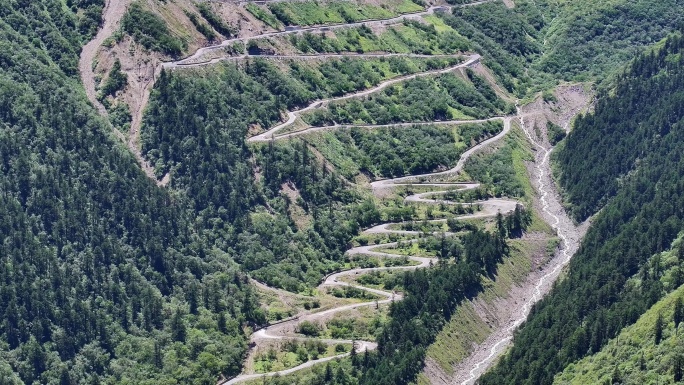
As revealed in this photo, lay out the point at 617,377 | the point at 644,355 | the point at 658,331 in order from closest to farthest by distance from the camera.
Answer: the point at 617,377 → the point at 644,355 → the point at 658,331

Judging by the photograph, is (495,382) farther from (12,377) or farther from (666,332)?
(12,377)

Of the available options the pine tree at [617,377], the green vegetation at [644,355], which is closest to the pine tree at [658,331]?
the green vegetation at [644,355]

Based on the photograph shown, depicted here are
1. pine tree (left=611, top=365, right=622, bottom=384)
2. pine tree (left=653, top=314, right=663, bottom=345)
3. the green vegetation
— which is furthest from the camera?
pine tree (left=653, top=314, right=663, bottom=345)

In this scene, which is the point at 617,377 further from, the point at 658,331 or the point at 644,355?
the point at 658,331

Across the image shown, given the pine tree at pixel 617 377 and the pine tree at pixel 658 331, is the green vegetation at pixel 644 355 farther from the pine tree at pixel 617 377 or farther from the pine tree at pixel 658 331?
the pine tree at pixel 617 377

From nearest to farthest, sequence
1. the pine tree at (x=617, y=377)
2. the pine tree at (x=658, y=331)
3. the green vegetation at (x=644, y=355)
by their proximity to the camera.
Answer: the green vegetation at (x=644, y=355) → the pine tree at (x=617, y=377) → the pine tree at (x=658, y=331)

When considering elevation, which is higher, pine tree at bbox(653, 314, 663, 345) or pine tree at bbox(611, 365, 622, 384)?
pine tree at bbox(653, 314, 663, 345)

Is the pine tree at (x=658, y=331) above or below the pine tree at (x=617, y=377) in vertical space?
above

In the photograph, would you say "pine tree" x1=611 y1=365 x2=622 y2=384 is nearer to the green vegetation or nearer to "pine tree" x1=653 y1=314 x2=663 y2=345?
the green vegetation

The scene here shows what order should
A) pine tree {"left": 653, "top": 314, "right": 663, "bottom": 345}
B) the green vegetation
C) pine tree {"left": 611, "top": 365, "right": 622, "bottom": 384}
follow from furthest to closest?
pine tree {"left": 653, "top": 314, "right": 663, "bottom": 345} → pine tree {"left": 611, "top": 365, "right": 622, "bottom": 384} → the green vegetation

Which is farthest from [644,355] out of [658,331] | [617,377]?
[617,377]

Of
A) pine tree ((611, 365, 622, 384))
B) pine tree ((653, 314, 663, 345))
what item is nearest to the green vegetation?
pine tree ((653, 314, 663, 345))

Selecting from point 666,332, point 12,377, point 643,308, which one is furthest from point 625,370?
point 12,377
